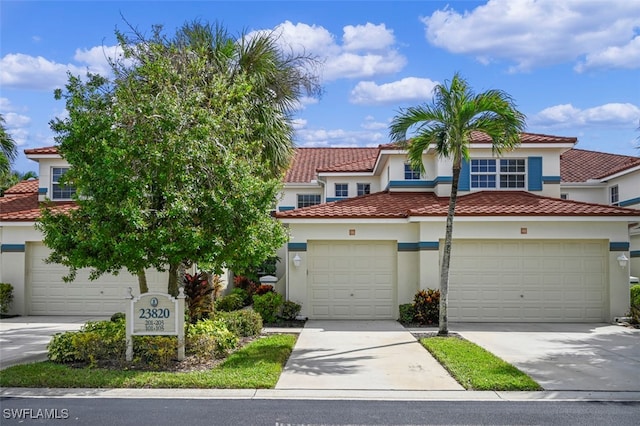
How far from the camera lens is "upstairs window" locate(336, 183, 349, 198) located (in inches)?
1032

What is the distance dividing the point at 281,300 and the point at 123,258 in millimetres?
7366

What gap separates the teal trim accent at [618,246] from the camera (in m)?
17.6

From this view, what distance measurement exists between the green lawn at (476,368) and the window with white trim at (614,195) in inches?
629

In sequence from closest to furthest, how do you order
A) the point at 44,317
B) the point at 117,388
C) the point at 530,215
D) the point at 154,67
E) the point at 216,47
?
the point at 117,388 < the point at 154,67 < the point at 216,47 < the point at 530,215 < the point at 44,317

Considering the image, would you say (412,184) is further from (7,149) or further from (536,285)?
(7,149)

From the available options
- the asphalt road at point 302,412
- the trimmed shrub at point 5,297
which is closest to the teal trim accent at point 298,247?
the trimmed shrub at point 5,297

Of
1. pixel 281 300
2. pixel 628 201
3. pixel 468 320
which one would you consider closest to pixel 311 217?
pixel 281 300

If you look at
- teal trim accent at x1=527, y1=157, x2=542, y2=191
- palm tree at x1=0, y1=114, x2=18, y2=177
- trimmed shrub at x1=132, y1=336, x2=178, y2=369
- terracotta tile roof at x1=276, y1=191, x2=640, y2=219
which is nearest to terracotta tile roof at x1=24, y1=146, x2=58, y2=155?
palm tree at x1=0, y1=114, x2=18, y2=177

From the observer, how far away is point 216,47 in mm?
15227

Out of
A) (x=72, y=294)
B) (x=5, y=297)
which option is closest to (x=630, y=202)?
(x=72, y=294)

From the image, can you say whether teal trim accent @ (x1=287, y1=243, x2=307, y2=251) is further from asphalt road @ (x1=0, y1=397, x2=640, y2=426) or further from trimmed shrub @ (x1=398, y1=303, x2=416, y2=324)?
asphalt road @ (x1=0, y1=397, x2=640, y2=426)

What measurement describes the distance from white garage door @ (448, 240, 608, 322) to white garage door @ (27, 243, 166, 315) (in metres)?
11.0

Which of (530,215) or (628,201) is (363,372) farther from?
(628,201)

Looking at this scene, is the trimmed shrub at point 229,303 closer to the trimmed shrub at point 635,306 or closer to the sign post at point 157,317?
the sign post at point 157,317
